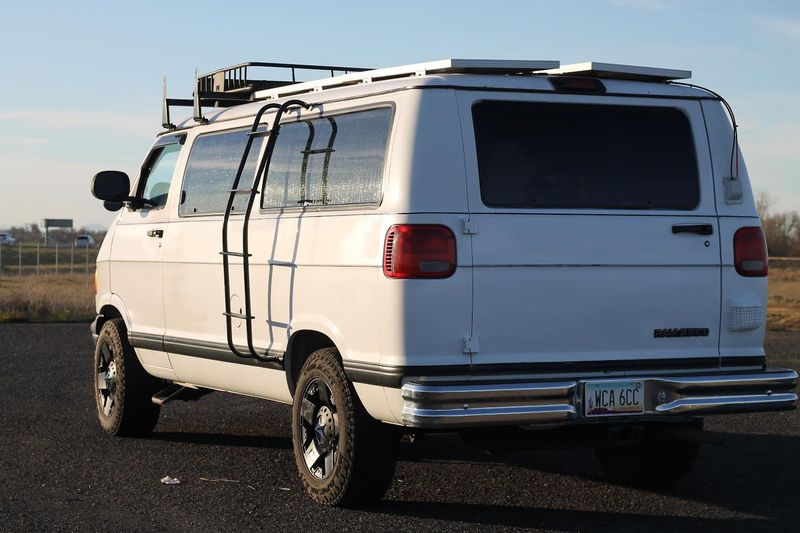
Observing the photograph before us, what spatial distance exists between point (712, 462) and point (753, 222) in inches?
88.6

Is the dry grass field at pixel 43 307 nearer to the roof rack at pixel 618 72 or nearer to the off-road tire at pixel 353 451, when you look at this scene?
the off-road tire at pixel 353 451

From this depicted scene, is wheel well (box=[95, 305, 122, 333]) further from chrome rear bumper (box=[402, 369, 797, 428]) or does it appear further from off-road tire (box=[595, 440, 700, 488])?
chrome rear bumper (box=[402, 369, 797, 428])

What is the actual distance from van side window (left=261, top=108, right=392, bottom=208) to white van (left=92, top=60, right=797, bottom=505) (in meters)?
0.02

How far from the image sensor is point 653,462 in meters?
7.89

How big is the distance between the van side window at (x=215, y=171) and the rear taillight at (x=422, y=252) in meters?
1.91

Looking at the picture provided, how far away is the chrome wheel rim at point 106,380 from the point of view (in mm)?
9922

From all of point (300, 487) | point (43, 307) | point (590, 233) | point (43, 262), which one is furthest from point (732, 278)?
point (43, 262)

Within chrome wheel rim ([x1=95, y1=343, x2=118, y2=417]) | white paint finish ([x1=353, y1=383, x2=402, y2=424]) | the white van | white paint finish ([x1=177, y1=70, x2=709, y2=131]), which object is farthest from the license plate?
chrome wheel rim ([x1=95, y1=343, x2=118, y2=417])

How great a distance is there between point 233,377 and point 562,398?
2677 millimetres

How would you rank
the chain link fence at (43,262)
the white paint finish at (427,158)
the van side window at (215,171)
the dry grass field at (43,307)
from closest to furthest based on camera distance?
the white paint finish at (427,158) < the van side window at (215,171) < the dry grass field at (43,307) < the chain link fence at (43,262)

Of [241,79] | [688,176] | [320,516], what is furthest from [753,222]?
[241,79]

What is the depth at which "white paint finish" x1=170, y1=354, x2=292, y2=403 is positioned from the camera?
25.6 feet

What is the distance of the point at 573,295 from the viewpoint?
665 centimetres

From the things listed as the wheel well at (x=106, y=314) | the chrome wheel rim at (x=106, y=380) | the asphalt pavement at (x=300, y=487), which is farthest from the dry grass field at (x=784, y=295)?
the chrome wheel rim at (x=106, y=380)
